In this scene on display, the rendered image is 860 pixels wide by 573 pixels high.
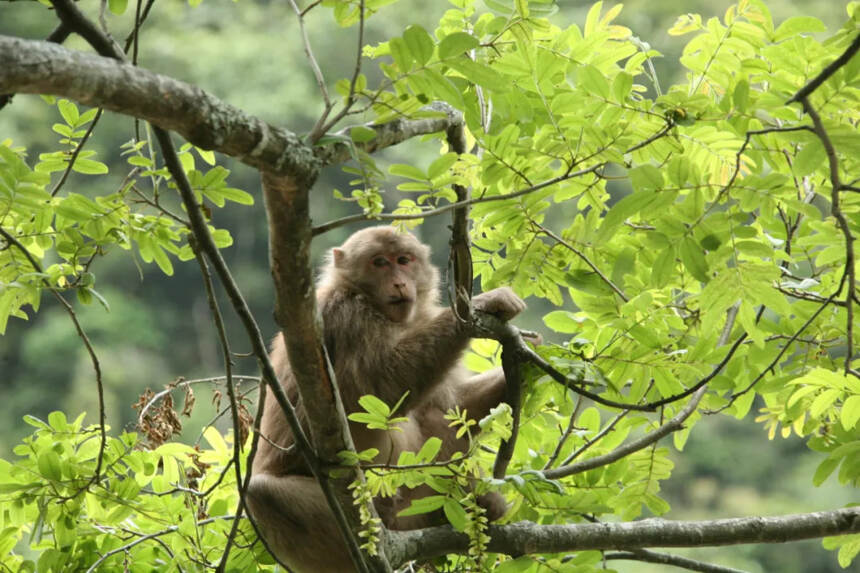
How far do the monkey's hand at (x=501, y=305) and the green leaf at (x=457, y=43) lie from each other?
1.43 metres

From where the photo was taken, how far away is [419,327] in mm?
4258

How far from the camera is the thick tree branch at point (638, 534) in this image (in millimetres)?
3609

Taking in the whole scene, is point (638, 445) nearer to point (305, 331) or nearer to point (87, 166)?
point (305, 331)

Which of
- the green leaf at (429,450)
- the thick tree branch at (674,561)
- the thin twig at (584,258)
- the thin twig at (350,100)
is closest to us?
the thin twig at (350,100)

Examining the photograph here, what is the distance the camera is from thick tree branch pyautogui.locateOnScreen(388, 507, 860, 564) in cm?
361

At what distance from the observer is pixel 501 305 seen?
3.78m

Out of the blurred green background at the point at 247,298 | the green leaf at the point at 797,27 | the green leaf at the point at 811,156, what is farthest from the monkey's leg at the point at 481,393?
the blurred green background at the point at 247,298

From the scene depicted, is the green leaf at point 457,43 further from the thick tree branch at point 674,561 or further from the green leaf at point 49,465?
the thick tree branch at point 674,561

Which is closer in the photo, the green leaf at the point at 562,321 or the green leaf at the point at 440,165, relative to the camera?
the green leaf at the point at 440,165

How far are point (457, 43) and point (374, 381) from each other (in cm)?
204

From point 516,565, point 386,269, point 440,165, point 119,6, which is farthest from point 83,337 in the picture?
point 386,269

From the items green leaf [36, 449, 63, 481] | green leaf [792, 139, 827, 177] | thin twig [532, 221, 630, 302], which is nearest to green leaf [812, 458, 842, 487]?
thin twig [532, 221, 630, 302]

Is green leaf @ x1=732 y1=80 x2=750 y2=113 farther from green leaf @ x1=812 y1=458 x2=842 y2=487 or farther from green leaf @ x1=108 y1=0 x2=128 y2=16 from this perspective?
green leaf @ x1=108 y1=0 x2=128 y2=16

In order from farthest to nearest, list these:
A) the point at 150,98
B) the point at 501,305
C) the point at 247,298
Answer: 1. the point at 247,298
2. the point at 501,305
3. the point at 150,98
